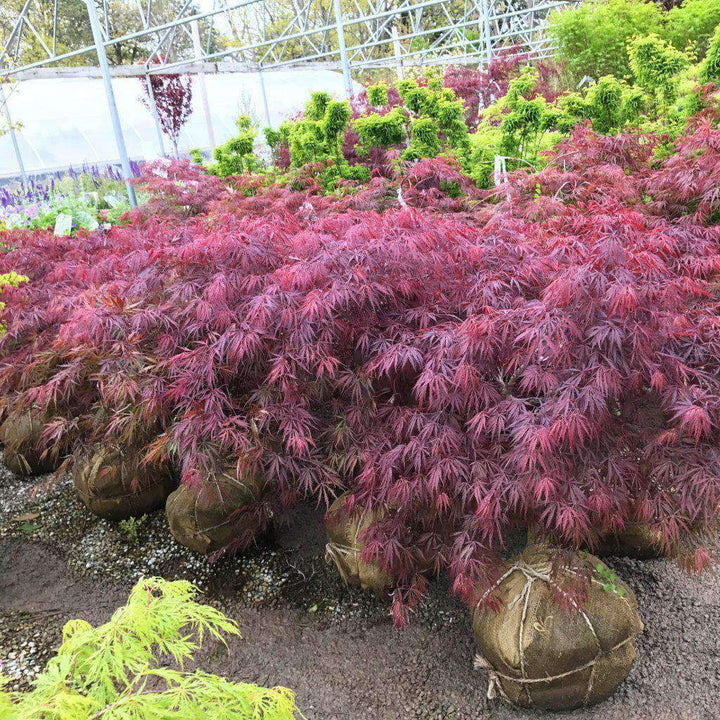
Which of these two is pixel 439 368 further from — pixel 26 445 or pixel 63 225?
pixel 63 225

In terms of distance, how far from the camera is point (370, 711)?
78.1 inches

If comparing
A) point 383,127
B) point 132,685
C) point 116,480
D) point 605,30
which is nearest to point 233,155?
point 383,127

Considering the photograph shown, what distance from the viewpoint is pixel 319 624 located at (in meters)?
2.35

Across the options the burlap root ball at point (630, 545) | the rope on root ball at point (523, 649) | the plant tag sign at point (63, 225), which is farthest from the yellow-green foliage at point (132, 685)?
the plant tag sign at point (63, 225)

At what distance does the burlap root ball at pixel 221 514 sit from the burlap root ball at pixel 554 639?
1113 mm

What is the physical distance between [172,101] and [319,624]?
12.8 metres

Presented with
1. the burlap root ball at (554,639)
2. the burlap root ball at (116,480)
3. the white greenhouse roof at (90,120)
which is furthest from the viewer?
the white greenhouse roof at (90,120)

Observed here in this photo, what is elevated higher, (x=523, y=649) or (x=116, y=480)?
(x=116, y=480)

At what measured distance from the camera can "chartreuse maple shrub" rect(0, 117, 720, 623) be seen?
5.57 ft

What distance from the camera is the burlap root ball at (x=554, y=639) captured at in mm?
1853

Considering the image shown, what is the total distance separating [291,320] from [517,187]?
6.16 feet

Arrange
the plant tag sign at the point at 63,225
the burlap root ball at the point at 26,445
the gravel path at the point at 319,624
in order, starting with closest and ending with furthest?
1. the gravel path at the point at 319,624
2. the burlap root ball at the point at 26,445
3. the plant tag sign at the point at 63,225

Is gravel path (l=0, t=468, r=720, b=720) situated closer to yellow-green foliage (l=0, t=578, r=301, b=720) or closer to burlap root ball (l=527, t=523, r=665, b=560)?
burlap root ball (l=527, t=523, r=665, b=560)

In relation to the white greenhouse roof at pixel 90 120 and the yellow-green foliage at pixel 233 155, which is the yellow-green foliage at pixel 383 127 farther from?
the white greenhouse roof at pixel 90 120
